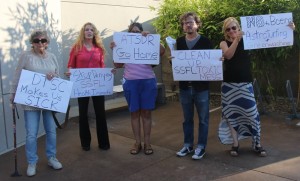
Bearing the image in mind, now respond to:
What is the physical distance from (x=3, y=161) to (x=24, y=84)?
1370 mm

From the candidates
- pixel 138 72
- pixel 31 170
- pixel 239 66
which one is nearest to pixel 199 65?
pixel 239 66

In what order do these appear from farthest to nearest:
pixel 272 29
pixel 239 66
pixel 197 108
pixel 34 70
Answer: pixel 272 29
pixel 197 108
pixel 239 66
pixel 34 70

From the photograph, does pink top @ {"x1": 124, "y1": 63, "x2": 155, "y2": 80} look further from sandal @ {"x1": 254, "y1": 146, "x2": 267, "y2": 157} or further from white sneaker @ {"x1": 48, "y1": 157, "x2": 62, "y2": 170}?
sandal @ {"x1": 254, "y1": 146, "x2": 267, "y2": 157}

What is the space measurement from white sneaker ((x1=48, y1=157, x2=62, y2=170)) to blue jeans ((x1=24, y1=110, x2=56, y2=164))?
0.21ft

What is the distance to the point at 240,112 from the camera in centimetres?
465

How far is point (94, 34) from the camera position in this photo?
495cm

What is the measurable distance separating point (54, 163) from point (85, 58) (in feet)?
4.65

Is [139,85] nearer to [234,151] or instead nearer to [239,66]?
[239,66]

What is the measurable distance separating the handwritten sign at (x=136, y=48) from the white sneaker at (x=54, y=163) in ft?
4.84

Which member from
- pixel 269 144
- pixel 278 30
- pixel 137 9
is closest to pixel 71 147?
pixel 269 144

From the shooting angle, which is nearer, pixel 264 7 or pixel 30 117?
pixel 30 117

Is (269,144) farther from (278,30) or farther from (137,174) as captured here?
(137,174)

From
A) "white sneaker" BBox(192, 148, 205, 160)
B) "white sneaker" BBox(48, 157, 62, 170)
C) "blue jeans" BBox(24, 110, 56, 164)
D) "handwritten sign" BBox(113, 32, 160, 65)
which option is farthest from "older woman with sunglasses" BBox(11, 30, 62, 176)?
"white sneaker" BBox(192, 148, 205, 160)

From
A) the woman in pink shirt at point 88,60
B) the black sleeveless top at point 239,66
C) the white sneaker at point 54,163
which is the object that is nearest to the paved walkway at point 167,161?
the white sneaker at point 54,163
